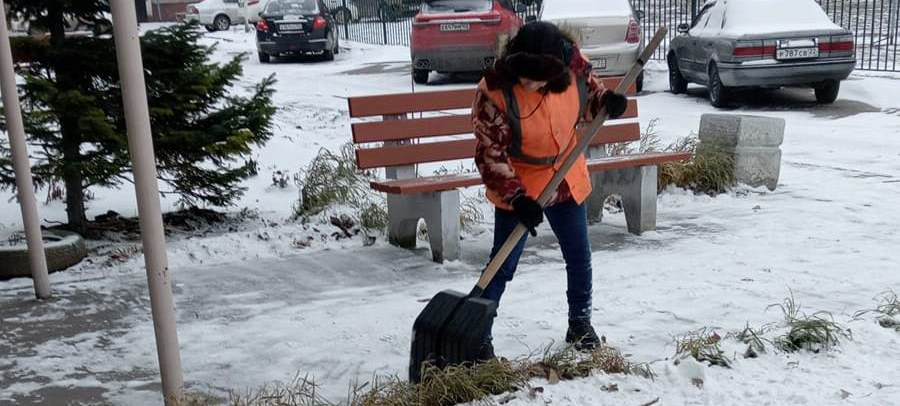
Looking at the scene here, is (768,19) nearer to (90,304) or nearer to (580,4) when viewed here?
(580,4)

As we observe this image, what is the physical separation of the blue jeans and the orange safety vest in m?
0.07

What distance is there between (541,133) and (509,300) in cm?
130

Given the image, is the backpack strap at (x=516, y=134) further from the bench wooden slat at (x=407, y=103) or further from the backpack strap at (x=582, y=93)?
the bench wooden slat at (x=407, y=103)

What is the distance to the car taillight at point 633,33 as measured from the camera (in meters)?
14.4

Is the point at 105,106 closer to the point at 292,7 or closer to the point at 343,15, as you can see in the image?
the point at 292,7

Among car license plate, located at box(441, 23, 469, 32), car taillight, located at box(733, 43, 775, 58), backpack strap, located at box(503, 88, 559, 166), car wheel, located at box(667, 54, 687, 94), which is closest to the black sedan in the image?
car license plate, located at box(441, 23, 469, 32)

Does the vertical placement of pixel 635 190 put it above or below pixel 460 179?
below

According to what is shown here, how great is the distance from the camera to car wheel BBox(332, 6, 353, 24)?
29.0m

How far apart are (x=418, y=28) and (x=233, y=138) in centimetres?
1019

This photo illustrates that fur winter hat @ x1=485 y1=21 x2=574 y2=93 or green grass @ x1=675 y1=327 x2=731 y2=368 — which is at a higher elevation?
fur winter hat @ x1=485 y1=21 x2=574 y2=93

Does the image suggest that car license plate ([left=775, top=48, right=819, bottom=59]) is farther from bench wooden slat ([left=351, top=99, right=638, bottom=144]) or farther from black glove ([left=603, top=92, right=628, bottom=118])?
black glove ([left=603, top=92, right=628, bottom=118])

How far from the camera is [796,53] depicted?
1238cm

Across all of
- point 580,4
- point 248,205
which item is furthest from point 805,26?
point 248,205

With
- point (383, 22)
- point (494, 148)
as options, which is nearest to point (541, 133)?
point (494, 148)
